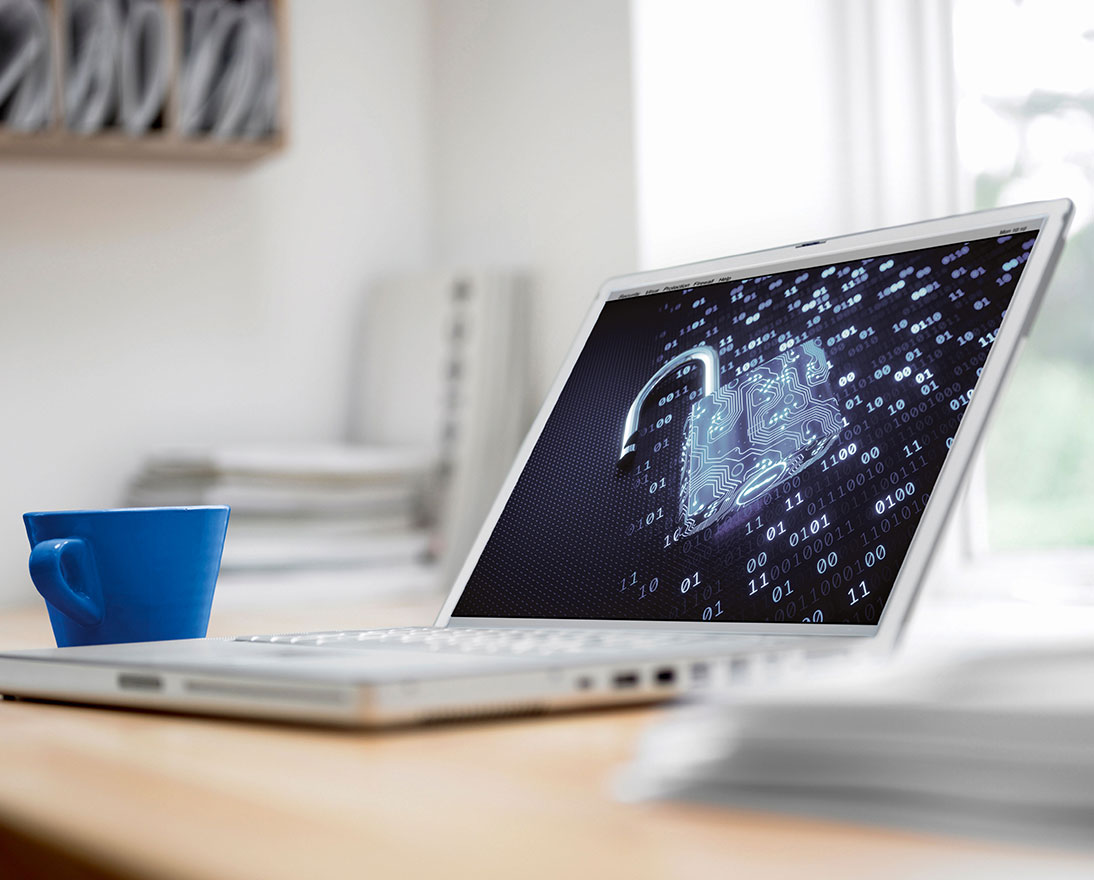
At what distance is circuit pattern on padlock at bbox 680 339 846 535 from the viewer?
65 cm

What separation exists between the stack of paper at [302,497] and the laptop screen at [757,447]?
94cm

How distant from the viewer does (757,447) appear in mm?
667

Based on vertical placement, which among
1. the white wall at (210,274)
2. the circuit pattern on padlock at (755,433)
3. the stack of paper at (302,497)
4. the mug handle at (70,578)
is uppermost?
the white wall at (210,274)

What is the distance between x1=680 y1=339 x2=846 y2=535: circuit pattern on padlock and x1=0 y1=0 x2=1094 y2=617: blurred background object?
971mm

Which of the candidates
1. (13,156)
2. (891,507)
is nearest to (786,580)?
(891,507)

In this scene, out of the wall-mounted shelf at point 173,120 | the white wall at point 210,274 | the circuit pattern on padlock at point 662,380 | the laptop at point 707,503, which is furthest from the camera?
the white wall at point 210,274

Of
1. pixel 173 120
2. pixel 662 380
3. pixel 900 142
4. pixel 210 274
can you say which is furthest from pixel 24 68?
pixel 662 380

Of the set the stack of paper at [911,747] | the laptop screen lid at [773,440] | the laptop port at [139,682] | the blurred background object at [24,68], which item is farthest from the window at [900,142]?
the stack of paper at [911,747]

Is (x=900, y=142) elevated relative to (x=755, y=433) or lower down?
elevated

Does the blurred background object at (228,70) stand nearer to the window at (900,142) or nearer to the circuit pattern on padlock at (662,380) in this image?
the window at (900,142)

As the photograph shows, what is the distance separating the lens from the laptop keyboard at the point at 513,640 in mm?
526

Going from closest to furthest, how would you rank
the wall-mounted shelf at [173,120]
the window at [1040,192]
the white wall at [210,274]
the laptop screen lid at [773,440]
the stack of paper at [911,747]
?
the stack of paper at [911,747] < the laptop screen lid at [773,440] < the window at [1040,192] < the wall-mounted shelf at [173,120] < the white wall at [210,274]

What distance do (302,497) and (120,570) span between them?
3.43 ft

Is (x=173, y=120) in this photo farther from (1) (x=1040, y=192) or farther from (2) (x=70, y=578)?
(2) (x=70, y=578)
